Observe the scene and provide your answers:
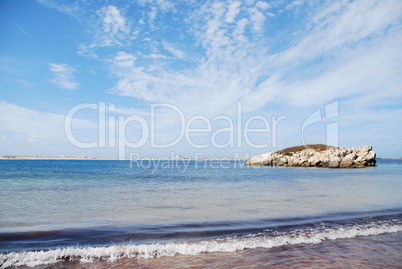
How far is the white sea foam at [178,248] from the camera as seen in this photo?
21.5 feet

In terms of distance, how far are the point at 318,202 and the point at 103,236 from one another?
43.5ft

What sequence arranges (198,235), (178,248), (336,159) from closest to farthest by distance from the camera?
(178,248) < (198,235) < (336,159)

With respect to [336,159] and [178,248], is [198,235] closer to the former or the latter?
[178,248]

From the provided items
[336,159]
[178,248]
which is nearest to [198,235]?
[178,248]

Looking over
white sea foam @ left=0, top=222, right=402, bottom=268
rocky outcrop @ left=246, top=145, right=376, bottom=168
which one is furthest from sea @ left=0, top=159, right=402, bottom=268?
rocky outcrop @ left=246, top=145, right=376, bottom=168

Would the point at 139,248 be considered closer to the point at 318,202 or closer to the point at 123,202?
the point at 123,202

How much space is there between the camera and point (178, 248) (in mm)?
7297

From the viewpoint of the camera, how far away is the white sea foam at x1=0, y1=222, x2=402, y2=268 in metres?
6.54

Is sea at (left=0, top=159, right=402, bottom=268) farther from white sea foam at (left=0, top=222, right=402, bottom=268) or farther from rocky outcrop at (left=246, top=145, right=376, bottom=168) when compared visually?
rocky outcrop at (left=246, top=145, right=376, bottom=168)

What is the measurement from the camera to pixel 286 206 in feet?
46.1

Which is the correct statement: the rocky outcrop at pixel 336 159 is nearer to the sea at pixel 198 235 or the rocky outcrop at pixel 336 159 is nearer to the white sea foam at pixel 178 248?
the sea at pixel 198 235

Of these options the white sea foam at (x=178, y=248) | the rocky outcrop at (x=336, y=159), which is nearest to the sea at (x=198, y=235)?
the white sea foam at (x=178, y=248)

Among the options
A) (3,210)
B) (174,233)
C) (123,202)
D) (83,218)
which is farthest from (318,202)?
(3,210)

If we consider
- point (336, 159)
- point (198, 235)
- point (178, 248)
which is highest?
point (178, 248)
